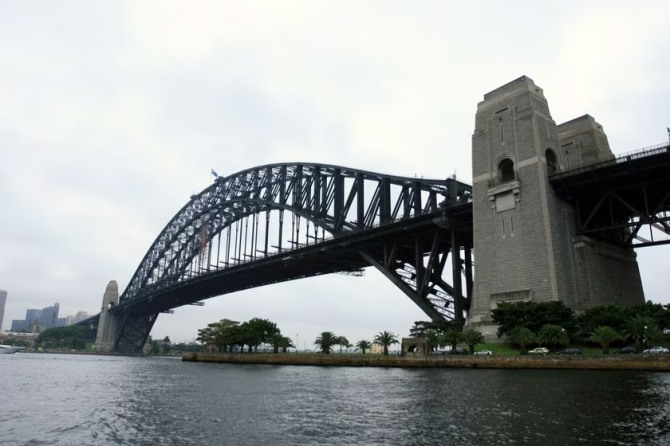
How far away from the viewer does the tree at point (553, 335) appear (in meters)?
49.0

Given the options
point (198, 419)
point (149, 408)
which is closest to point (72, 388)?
point (149, 408)

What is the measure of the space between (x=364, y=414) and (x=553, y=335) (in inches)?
1246

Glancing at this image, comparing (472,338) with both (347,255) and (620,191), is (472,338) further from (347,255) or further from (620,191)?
(347,255)

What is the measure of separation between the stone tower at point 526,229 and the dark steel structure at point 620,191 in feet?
4.93

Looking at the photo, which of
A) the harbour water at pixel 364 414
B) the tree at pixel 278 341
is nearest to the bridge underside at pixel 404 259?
the tree at pixel 278 341

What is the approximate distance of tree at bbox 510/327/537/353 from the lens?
49.8 m

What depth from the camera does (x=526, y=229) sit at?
5916cm

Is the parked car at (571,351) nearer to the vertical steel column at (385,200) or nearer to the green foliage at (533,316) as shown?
the green foliage at (533,316)

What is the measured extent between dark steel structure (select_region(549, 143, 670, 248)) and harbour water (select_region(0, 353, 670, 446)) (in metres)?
24.1

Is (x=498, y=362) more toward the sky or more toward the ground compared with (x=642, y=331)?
more toward the ground

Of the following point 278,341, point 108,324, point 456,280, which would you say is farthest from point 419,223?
point 108,324

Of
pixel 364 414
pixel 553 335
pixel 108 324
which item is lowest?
pixel 364 414

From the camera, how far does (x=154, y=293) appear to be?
481ft

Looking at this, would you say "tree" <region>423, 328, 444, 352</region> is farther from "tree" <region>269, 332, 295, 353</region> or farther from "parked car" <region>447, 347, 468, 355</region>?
"tree" <region>269, 332, 295, 353</region>
